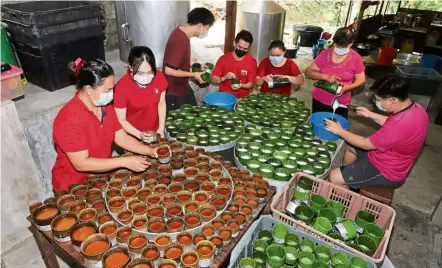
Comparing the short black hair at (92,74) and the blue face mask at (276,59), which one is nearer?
the short black hair at (92,74)

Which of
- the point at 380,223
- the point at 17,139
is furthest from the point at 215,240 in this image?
the point at 17,139

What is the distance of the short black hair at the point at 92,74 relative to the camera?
2072mm

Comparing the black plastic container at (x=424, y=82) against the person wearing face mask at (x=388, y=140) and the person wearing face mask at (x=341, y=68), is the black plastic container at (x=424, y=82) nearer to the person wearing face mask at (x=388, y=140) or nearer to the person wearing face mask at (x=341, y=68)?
the person wearing face mask at (x=341, y=68)

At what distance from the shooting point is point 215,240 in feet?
6.38

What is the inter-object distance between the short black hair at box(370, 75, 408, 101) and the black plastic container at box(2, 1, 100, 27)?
3.19 m

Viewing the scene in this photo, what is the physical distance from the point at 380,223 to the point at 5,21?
4.21 metres

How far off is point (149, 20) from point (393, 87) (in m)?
3.17

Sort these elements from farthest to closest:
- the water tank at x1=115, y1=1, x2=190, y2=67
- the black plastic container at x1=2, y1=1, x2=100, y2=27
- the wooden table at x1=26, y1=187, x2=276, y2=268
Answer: the water tank at x1=115, y1=1, x2=190, y2=67 → the black plastic container at x1=2, y1=1, x2=100, y2=27 → the wooden table at x1=26, y1=187, x2=276, y2=268

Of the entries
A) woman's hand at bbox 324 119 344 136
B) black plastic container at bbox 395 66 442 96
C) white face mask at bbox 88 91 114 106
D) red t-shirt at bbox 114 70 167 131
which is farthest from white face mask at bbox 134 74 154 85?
black plastic container at bbox 395 66 442 96

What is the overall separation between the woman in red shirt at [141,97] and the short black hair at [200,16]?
0.82 m

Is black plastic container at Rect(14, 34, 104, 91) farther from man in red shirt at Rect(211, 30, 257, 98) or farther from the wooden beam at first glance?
the wooden beam

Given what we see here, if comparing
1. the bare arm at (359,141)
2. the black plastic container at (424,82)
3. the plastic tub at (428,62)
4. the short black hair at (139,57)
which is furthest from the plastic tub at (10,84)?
the plastic tub at (428,62)

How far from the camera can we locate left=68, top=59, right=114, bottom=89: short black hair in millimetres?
2072

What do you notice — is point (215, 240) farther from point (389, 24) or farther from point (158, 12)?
point (389, 24)
